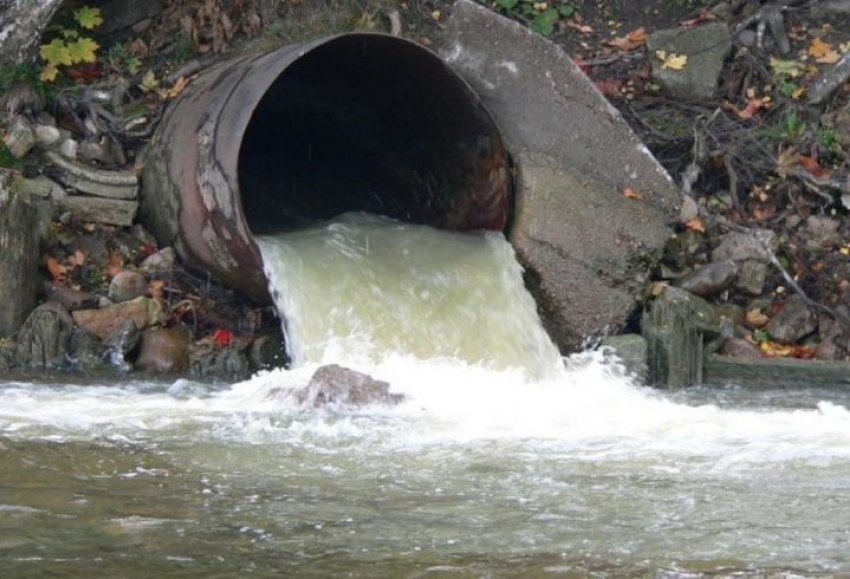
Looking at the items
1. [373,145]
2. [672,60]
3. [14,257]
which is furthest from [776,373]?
[14,257]

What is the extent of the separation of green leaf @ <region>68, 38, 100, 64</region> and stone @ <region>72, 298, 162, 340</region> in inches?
87.0

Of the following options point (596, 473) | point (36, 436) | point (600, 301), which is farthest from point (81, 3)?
point (596, 473)

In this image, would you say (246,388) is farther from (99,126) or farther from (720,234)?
(720,234)

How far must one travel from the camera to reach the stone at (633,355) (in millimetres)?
7824

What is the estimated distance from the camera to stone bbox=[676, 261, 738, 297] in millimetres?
8367

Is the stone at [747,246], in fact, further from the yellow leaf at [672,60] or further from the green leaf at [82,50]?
the green leaf at [82,50]

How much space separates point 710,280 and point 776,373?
Answer: 0.81 meters

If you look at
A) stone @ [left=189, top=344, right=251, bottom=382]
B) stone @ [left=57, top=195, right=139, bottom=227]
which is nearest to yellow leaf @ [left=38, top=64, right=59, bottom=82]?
stone @ [left=57, top=195, right=139, bottom=227]

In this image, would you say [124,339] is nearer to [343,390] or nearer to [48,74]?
[343,390]

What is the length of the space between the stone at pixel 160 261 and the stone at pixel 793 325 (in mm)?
3611

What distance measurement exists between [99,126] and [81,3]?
1184 millimetres

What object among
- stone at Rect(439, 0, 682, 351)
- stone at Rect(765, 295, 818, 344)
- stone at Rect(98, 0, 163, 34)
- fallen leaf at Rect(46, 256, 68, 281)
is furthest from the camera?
stone at Rect(98, 0, 163, 34)

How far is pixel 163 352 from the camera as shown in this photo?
7715mm

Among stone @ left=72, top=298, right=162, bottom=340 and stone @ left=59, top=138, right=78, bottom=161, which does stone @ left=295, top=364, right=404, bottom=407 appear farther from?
stone @ left=59, top=138, right=78, bottom=161
